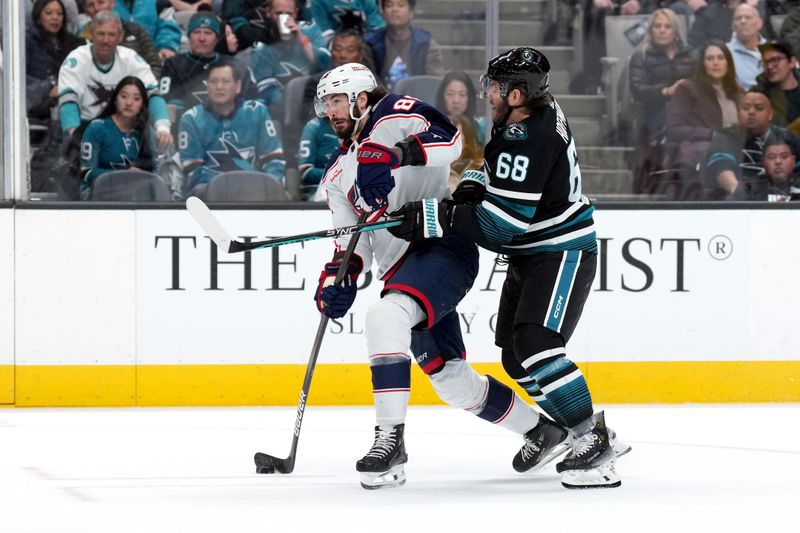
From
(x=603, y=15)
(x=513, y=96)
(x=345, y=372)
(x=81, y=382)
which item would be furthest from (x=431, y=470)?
(x=603, y=15)

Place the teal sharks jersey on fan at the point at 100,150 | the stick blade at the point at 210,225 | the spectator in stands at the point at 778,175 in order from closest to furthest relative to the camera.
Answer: the stick blade at the point at 210,225 < the teal sharks jersey on fan at the point at 100,150 < the spectator in stands at the point at 778,175

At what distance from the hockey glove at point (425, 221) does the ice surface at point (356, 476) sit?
2.00ft

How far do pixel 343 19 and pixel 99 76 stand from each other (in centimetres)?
91

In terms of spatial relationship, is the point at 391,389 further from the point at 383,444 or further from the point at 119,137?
the point at 119,137

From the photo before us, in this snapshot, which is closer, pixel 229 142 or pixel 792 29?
pixel 229 142

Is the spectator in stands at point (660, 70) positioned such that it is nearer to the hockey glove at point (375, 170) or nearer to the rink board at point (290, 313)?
the rink board at point (290, 313)

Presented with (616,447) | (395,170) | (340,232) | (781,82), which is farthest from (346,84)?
(781,82)

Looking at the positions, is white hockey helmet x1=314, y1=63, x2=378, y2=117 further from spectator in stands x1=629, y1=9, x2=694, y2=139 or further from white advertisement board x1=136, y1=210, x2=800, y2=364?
spectator in stands x1=629, y1=9, x2=694, y2=139

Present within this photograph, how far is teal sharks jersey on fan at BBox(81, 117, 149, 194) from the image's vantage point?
467cm

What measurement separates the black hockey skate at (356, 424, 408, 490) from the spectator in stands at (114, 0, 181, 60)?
2.17 m

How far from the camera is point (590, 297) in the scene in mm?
4754

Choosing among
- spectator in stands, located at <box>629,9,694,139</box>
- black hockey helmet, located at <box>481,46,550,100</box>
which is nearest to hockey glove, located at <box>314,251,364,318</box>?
black hockey helmet, located at <box>481,46,550,100</box>

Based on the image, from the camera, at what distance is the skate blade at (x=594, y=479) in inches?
122

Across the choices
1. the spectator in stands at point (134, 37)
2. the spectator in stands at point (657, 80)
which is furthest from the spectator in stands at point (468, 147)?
the spectator in stands at point (134, 37)
